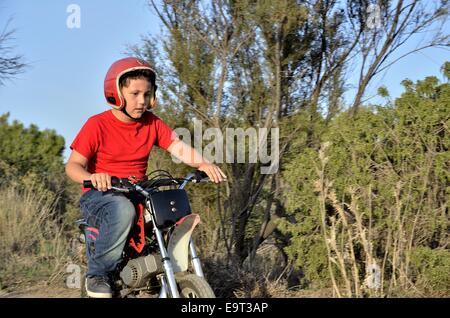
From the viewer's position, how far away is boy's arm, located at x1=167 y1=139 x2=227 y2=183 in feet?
13.4

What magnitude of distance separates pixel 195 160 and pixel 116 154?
572mm

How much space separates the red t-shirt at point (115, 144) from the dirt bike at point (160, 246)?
319mm

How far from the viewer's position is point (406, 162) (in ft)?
16.9

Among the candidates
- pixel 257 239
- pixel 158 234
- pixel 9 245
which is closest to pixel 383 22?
pixel 257 239

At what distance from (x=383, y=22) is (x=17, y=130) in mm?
15735

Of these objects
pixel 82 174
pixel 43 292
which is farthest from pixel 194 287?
pixel 43 292

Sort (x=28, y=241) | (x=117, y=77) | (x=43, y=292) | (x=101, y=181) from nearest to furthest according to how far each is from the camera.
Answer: (x=101, y=181) → (x=117, y=77) → (x=43, y=292) → (x=28, y=241)

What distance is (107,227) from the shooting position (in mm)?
3826

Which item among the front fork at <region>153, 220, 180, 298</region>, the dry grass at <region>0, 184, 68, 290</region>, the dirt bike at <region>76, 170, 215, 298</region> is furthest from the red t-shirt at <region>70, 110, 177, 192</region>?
the dry grass at <region>0, 184, 68, 290</region>

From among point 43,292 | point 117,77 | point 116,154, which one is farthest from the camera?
point 43,292

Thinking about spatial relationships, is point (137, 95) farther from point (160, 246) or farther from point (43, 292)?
point (43, 292)

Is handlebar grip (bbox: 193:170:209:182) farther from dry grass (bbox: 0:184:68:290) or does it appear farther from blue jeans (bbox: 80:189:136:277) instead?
dry grass (bbox: 0:184:68:290)
